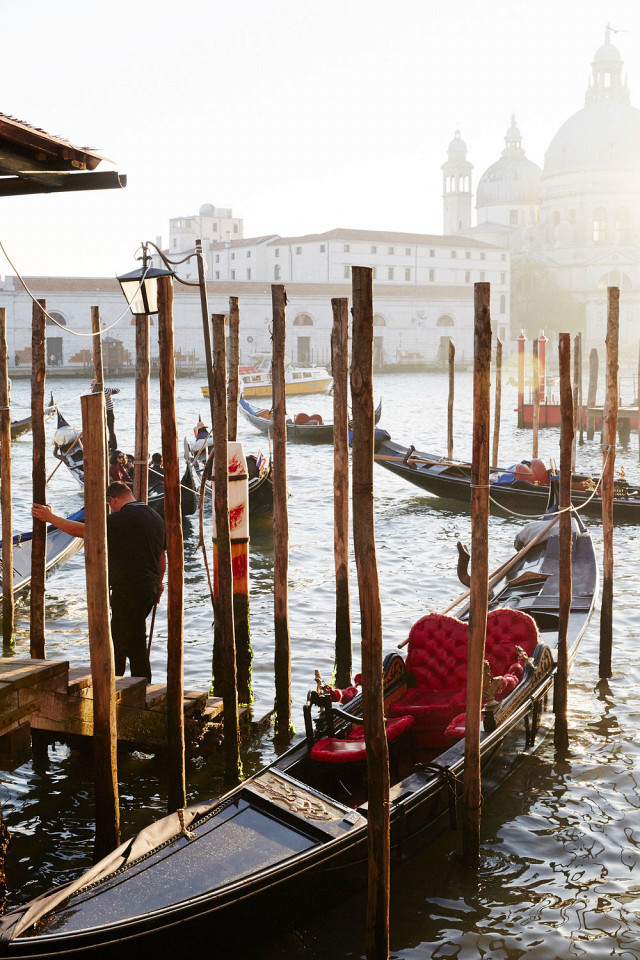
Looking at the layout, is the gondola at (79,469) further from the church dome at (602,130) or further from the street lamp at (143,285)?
the church dome at (602,130)

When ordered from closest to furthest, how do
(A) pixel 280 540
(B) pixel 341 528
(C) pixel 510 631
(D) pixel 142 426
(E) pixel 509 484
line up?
(C) pixel 510 631 < (A) pixel 280 540 < (B) pixel 341 528 < (D) pixel 142 426 < (E) pixel 509 484

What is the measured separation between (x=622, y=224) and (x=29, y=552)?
38.2 metres

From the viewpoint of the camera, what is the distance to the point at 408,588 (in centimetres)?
689

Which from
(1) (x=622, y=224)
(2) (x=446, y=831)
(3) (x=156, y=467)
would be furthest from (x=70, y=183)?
(1) (x=622, y=224)

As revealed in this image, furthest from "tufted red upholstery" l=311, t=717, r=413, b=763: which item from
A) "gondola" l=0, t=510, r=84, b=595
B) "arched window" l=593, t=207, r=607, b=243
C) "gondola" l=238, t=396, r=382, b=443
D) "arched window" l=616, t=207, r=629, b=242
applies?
"arched window" l=616, t=207, r=629, b=242

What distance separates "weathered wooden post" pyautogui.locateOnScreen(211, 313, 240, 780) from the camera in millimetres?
3631

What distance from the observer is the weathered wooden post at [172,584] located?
3184 mm

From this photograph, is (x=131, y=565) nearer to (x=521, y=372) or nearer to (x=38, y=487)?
(x=38, y=487)

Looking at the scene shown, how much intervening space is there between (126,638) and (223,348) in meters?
1.22

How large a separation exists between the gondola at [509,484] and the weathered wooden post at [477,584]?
A: 513 centimetres

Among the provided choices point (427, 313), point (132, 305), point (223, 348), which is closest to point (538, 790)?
point (223, 348)

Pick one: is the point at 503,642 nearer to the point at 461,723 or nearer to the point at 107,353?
the point at 461,723

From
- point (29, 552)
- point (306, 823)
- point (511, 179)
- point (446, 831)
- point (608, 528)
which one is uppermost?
point (511, 179)

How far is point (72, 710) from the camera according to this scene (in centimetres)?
328
